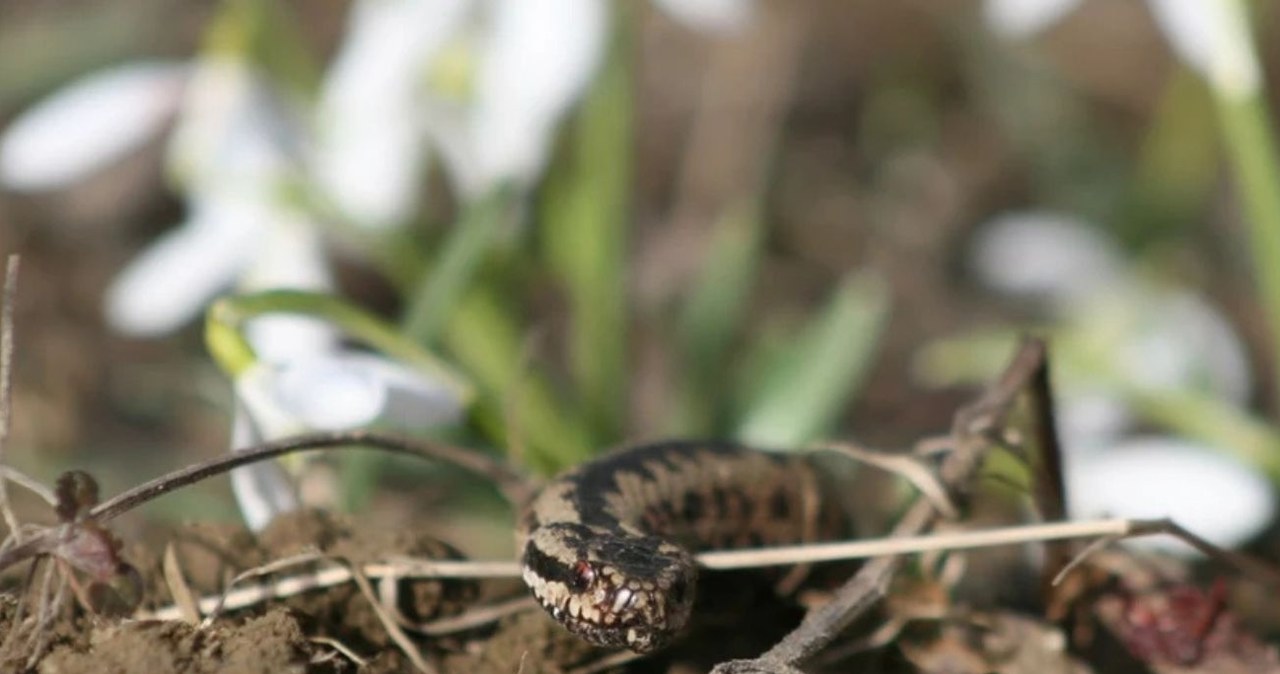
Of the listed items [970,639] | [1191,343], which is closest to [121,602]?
[970,639]

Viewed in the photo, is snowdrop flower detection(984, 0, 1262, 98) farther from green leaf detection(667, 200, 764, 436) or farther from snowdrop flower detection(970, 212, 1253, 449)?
green leaf detection(667, 200, 764, 436)

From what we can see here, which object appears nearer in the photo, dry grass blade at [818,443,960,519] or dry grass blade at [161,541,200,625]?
dry grass blade at [161,541,200,625]

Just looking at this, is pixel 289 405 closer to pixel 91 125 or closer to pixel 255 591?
pixel 255 591

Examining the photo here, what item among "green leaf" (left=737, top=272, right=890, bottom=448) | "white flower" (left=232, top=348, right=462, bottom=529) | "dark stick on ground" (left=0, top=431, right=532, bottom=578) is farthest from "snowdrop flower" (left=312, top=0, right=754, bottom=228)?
"dark stick on ground" (left=0, top=431, right=532, bottom=578)

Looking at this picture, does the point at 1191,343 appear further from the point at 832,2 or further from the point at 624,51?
the point at 832,2

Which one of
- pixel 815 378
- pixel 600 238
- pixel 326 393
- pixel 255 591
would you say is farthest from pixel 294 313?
pixel 815 378

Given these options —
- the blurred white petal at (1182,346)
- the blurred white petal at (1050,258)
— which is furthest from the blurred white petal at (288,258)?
the blurred white petal at (1050,258)

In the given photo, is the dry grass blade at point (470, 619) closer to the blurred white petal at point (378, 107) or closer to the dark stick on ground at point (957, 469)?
the dark stick on ground at point (957, 469)
